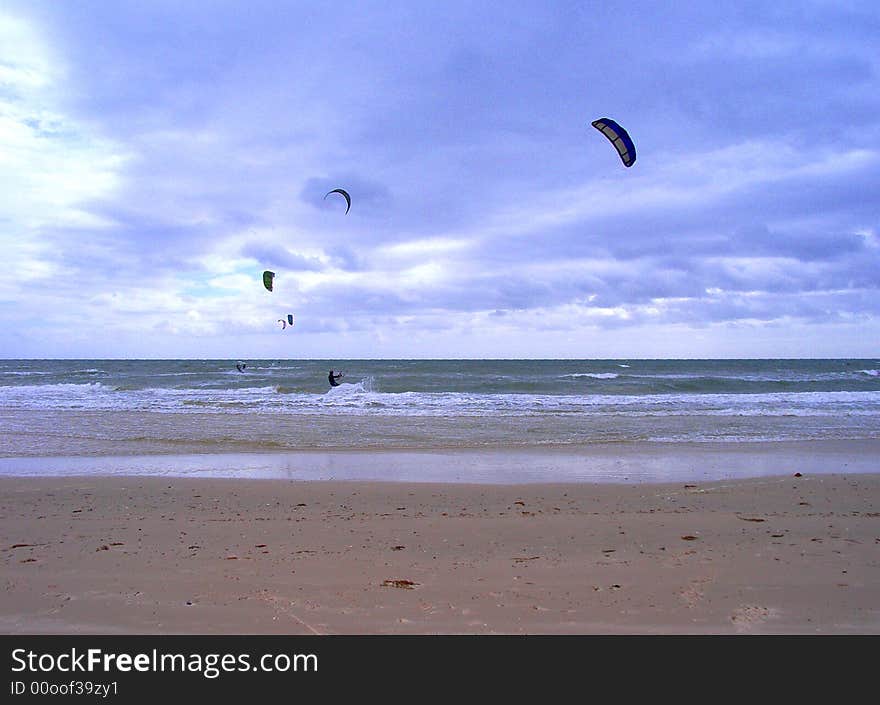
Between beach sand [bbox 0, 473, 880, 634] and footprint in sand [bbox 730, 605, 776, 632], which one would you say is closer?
footprint in sand [bbox 730, 605, 776, 632]

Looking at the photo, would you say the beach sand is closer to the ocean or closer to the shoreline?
the shoreline

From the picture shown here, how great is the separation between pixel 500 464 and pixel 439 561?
5.87m

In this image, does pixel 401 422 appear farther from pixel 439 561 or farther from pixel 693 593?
pixel 693 593

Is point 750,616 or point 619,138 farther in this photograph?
point 619,138

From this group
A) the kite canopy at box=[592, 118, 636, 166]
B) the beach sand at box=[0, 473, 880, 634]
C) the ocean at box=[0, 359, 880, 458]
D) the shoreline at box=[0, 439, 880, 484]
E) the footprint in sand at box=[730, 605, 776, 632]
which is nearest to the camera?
the footprint in sand at box=[730, 605, 776, 632]

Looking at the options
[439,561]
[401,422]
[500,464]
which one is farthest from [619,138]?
[401,422]

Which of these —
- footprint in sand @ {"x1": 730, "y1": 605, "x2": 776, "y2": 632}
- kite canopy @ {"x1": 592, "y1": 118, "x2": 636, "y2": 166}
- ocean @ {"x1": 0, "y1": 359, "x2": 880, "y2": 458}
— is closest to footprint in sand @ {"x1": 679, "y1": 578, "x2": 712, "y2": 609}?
footprint in sand @ {"x1": 730, "y1": 605, "x2": 776, "y2": 632}

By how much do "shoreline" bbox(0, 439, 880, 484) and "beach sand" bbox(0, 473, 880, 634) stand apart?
134 centimetres

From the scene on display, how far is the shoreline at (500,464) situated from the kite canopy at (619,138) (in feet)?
17.3

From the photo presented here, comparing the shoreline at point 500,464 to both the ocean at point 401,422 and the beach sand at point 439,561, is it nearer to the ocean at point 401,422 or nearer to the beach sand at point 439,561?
the ocean at point 401,422

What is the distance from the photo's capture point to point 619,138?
10.6 metres

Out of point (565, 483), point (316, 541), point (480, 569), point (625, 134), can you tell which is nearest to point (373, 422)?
point (565, 483)

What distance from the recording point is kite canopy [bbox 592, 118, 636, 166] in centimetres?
1046
